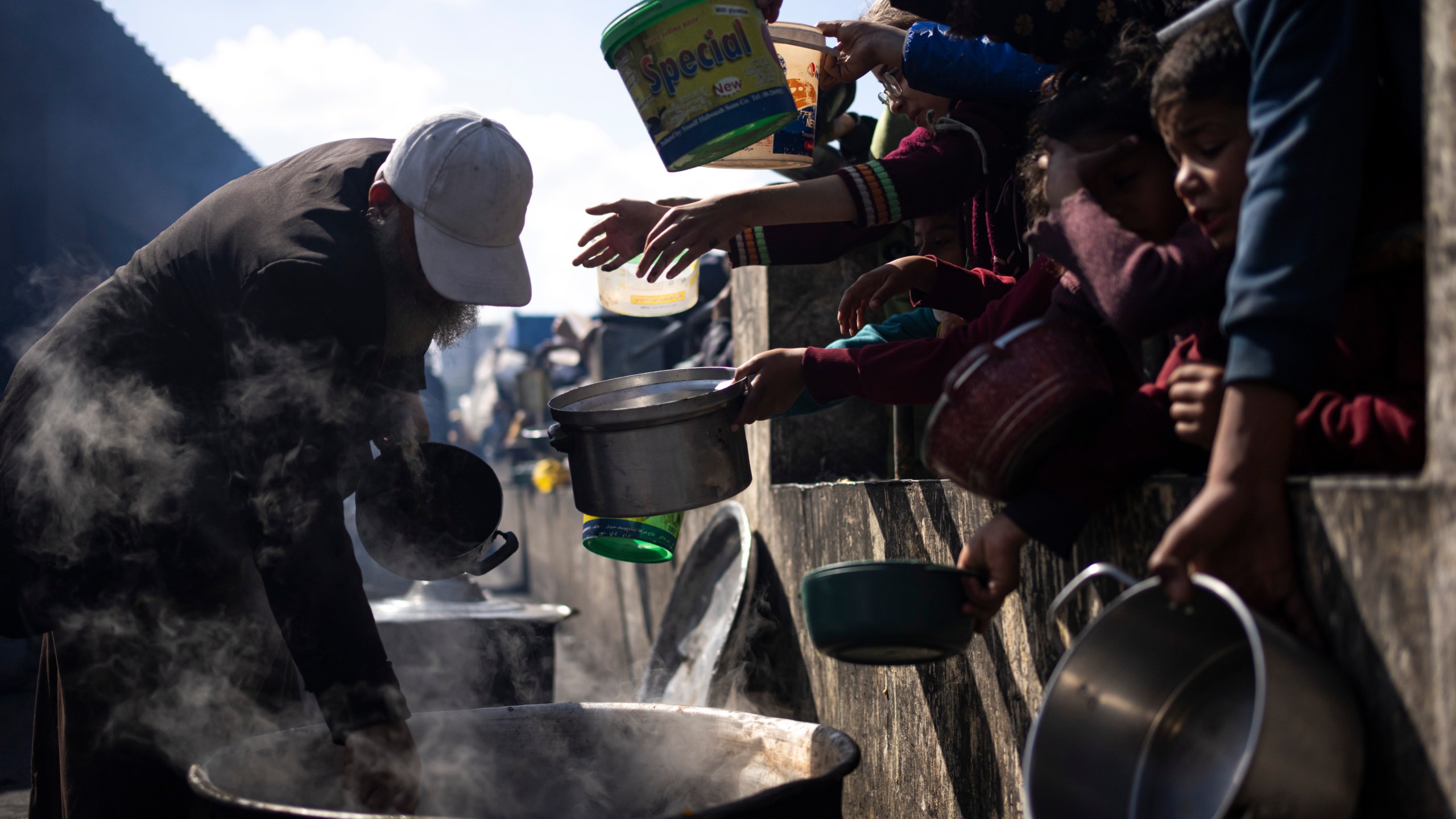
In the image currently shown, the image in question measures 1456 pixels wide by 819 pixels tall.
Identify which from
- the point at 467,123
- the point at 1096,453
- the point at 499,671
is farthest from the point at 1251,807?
the point at 499,671

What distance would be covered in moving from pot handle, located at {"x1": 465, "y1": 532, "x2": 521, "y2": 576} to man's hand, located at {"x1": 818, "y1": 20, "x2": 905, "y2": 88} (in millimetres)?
1598

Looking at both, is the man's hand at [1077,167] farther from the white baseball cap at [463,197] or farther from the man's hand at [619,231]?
the white baseball cap at [463,197]

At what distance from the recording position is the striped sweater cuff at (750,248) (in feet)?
8.71

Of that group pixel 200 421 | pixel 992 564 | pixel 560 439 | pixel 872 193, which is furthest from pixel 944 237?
pixel 200 421

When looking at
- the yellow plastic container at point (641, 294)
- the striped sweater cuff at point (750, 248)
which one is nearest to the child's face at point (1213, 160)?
the striped sweater cuff at point (750, 248)

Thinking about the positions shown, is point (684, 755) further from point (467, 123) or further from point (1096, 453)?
point (467, 123)

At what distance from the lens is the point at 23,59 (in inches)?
256

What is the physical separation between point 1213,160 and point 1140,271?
7.5 inches

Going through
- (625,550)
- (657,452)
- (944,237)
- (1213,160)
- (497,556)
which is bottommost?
(625,550)

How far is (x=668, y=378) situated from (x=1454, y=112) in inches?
71.8

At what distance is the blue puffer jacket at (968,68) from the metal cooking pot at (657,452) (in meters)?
0.91

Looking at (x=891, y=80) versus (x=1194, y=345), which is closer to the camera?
(x=1194, y=345)

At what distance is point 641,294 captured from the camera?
4.67m

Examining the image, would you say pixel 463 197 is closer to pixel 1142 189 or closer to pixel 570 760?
pixel 570 760
